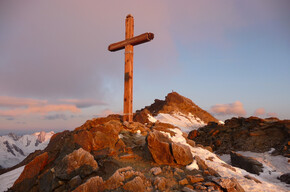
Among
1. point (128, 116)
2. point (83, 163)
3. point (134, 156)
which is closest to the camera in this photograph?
point (83, 163)

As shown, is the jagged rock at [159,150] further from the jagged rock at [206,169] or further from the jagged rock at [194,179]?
the jagged rock at [194,179]

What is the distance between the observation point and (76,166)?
5613 mm

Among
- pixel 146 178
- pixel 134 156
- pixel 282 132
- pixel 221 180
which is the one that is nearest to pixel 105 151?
pixel 134 156

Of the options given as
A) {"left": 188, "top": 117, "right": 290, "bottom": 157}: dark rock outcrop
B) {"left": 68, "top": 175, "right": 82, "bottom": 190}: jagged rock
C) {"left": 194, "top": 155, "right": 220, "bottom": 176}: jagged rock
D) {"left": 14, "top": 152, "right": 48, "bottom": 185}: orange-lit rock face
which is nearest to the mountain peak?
{"left": 188, "top": 117, "right": 290, "bottom": 157}: dark rock outcrop

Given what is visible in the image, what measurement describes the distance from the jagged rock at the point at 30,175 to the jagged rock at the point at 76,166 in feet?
5.37

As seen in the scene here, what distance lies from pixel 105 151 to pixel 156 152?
220 centimetres

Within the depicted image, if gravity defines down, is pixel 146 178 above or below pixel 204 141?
above

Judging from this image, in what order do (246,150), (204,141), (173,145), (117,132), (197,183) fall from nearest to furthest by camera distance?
(197,183) → (173,145) → (117,132) → (246,150) → (204,141)

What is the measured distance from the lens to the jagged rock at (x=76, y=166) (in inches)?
215

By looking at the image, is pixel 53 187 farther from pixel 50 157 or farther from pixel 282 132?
pixel 282 132

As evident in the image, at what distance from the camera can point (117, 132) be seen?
28.7ft

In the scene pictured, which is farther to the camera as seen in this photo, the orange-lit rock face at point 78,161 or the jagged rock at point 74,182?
the orange-lit rock face at point 78,161

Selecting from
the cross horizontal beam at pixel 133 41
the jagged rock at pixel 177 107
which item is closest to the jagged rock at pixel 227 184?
the cross horizontal beam at pixel 133 41

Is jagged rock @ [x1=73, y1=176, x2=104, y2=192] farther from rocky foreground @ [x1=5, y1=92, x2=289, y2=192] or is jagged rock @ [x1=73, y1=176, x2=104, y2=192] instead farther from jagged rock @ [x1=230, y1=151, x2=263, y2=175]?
jagged rock @ [x1=230, y1=151, x2=263, y2=175]
